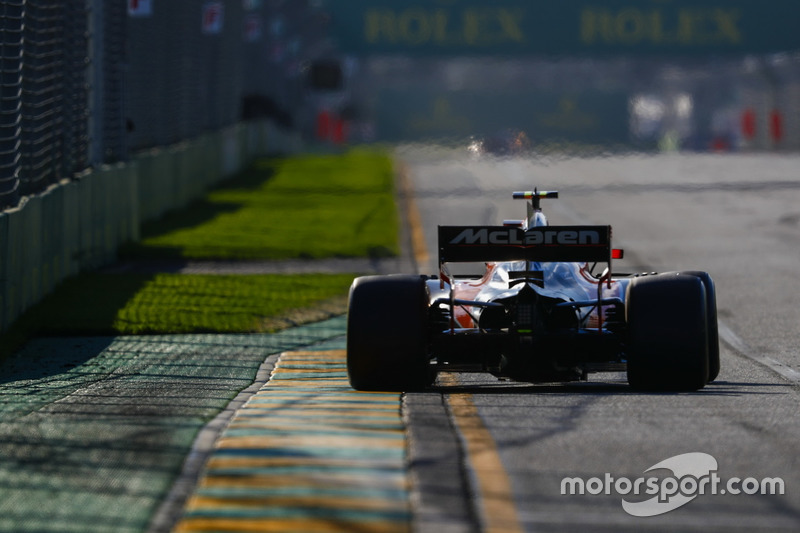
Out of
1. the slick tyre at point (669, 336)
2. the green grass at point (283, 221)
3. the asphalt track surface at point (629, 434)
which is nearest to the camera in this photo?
the asphalt track surface at point (629, 434)

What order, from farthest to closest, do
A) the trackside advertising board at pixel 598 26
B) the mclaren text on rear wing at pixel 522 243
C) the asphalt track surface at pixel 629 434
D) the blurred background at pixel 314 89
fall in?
the trackside advertising board at pixel 598 26 → the blurred background at pixel 314 89 → the mclaren text on rear wing at pixel 522 243 → the asphalt track surface at pixel 629 434

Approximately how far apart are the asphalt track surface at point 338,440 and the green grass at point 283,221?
6927 millimetres

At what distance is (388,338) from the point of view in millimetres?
9430

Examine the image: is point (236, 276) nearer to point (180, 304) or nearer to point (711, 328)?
point (180, 304)

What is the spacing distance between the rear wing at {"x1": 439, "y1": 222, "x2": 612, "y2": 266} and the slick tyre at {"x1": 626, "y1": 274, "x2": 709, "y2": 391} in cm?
46

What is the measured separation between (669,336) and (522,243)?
3.50 ft

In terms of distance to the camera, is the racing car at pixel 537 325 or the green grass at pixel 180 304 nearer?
the racing car at pixel 537 325

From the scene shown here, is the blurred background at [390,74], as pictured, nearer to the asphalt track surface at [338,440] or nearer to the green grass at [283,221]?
the green grass at [283,221]

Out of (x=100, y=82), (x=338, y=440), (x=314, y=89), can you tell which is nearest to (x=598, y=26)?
(x=314, y=89)

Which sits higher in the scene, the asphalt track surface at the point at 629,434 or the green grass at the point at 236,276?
the asphalt track surface at the point at 629,434

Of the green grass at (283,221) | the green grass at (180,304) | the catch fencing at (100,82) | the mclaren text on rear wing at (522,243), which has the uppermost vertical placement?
the catch fencing at (100,82)

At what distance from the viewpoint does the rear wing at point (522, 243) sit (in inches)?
376

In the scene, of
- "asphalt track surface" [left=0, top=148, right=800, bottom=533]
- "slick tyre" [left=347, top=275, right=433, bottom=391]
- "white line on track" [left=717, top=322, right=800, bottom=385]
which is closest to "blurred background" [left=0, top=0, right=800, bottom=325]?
"white line on track" [left=717, top=322, right=800, bottom=385]

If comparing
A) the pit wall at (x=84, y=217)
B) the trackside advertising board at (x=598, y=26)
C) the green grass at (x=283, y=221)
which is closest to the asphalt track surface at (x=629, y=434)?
the green grass at (x=283, y=221)
